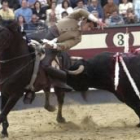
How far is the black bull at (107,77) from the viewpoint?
287 inches

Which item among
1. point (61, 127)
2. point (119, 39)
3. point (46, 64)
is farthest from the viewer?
point (119, 39)

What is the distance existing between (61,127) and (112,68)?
1274mm

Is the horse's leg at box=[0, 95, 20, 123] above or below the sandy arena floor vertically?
above

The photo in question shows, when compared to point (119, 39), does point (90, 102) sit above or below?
below

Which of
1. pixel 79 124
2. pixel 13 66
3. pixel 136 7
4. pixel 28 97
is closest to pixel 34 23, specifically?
pixel 136 7

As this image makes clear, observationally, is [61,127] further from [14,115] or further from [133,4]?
[133,4]

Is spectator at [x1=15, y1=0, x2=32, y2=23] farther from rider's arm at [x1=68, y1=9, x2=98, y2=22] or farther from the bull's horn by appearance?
the bull's horn

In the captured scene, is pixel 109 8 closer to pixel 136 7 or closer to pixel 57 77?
pixel 136 7

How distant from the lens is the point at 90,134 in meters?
7.16

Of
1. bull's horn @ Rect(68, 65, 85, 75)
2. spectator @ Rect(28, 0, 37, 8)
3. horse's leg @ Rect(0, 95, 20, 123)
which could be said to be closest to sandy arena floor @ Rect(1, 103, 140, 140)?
horse's leg @ Rect(0, 95, 20, 123)

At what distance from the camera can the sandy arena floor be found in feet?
23.2

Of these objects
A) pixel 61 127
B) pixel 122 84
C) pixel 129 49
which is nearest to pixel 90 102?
pixel 129 49

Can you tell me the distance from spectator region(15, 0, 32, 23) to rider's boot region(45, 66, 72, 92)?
3.51 metres

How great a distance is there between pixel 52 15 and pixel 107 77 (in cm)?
370
